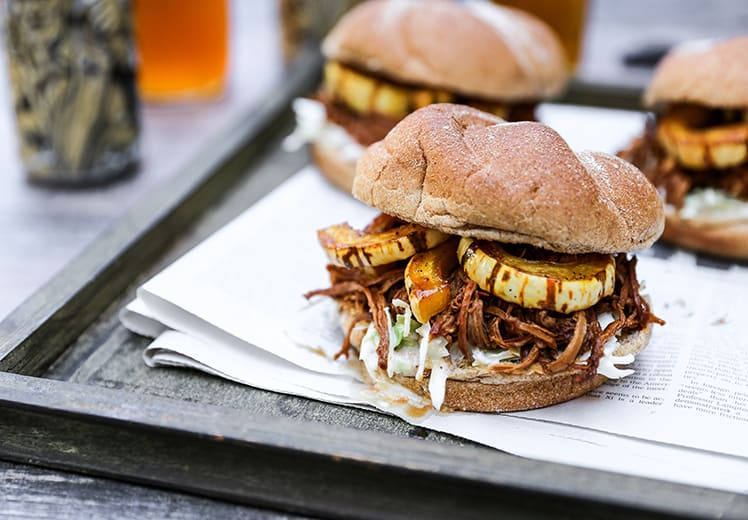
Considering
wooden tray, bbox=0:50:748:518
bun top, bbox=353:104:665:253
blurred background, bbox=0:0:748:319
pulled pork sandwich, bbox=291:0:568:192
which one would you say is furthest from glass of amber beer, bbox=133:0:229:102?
bun top, bbox=353:104:665:253

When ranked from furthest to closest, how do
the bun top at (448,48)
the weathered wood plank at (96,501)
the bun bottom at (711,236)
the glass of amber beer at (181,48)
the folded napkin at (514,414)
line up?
the glass of amber beer at (181,48) → the bun top at (448,48) → the bun bottom at (711,236) → the folded napkin at (514,414) → the weathered wood plank at (96,501)

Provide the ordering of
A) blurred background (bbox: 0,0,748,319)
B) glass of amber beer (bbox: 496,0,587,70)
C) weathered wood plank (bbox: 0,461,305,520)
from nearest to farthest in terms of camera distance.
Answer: weathered wood plank (bbox: 0,461,305,520) → blurred background (bbox: 0,0,748,319) → glass of amber beer (bbox: 496,0,587,70)

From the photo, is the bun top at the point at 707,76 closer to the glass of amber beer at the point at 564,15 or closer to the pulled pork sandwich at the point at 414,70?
the pulled pork sandwich at the point at 414,70

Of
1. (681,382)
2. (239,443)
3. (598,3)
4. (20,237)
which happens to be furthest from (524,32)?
(598,3)

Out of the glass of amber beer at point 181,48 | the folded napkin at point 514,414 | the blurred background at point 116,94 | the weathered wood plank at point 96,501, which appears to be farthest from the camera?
the glass of amber beer at point 181,48

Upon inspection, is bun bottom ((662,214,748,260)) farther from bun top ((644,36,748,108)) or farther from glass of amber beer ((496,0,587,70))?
glass of amber beer ((496,0,587,70))

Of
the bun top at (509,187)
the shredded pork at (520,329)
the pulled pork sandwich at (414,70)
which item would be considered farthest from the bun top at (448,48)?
the shredded pork at (520,329)
